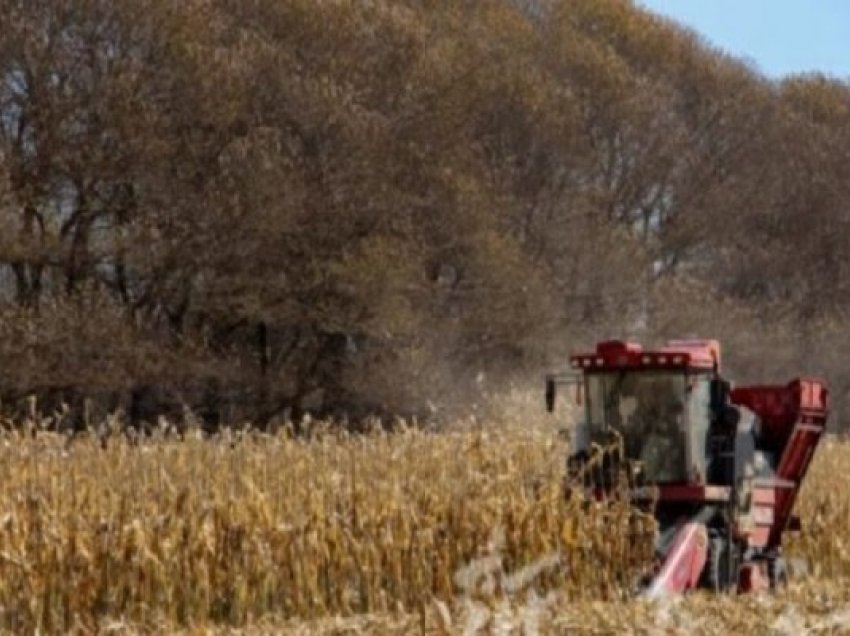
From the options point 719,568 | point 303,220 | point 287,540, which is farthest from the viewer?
point 303,220

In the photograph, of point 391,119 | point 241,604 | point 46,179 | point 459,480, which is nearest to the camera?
point 241,604

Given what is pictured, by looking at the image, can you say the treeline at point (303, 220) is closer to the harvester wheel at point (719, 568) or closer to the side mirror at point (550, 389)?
the side mirror at point (550, 389)

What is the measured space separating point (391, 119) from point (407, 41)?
1.76 metres

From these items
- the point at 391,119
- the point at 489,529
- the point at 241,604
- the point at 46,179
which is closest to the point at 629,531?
the point at 489,529

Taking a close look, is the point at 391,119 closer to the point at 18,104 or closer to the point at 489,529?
the point at 18,104

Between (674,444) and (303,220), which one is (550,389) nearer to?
(674,444)

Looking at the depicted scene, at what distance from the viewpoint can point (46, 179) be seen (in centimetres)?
2647

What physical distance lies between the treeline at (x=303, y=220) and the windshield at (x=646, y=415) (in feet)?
46.3

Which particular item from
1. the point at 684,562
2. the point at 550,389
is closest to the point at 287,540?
the point at 550,389

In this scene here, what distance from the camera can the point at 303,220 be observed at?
93.0ft

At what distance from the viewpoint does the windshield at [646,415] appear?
1158 centimetres

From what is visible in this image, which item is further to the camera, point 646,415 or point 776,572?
point 776,572

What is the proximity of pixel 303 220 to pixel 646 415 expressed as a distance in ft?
56.4

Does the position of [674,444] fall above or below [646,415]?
below
